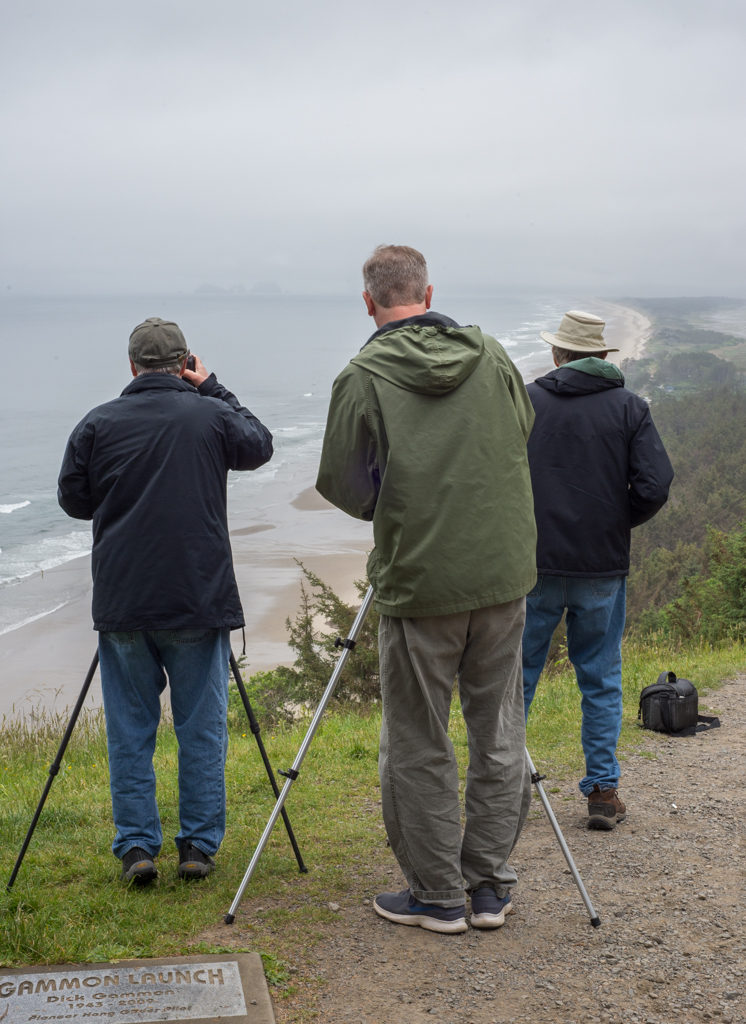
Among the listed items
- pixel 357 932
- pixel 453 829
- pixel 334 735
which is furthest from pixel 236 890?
pixel 334 735

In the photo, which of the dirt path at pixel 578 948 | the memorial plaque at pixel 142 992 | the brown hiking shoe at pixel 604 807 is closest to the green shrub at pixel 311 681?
the brown hiking shoe at pixel 604 807

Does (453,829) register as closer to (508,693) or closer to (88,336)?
(508,693)

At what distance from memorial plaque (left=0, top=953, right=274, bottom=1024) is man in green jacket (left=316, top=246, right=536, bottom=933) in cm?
78

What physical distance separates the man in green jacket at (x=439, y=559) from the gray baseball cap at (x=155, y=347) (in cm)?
85

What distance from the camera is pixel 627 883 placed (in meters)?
4.41

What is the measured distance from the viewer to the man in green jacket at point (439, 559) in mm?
3641

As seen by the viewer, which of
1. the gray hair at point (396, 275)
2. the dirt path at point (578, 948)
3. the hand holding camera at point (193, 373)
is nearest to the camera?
the dirt path at point (578, 948)

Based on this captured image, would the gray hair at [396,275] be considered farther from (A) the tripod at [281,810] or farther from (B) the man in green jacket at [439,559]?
(A) the tripod at [281,810]

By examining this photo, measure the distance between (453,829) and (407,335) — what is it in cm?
182

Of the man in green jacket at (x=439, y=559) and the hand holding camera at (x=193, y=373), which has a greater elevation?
the hand holding camera at (x=193, y=373)

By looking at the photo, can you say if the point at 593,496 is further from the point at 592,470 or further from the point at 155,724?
the point at 155,724

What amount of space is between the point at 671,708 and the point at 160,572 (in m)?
3.87

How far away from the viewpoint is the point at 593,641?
16.6ft

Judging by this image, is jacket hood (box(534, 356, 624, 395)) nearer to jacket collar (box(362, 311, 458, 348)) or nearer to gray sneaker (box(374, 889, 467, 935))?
jacket collar (box(362, 311, 458, 348))
